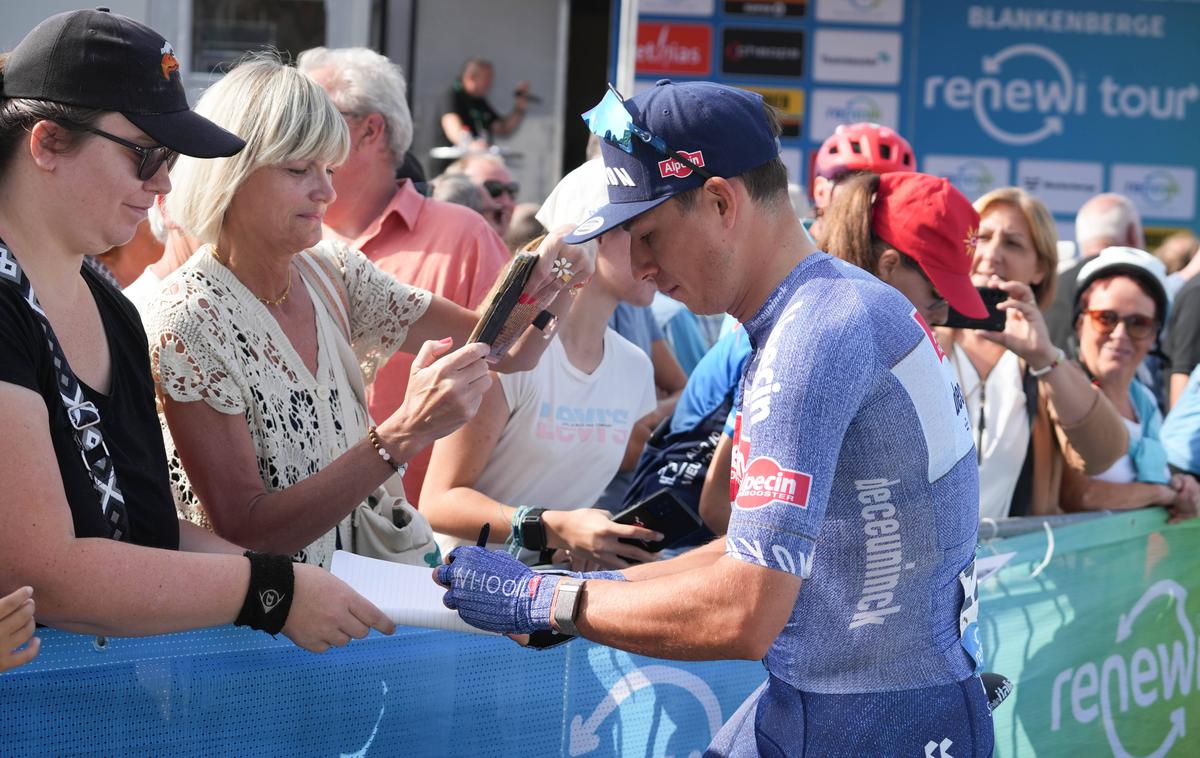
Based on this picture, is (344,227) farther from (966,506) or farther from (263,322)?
(966,506)

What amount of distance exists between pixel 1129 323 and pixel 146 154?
3.80 m

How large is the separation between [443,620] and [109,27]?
1.20 meters

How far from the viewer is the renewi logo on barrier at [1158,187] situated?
1152 cm

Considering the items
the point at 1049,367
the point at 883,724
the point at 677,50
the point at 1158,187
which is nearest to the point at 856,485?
the point at 883,724

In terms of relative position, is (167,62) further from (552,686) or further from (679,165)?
(552,686)

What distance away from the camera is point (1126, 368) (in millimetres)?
4910

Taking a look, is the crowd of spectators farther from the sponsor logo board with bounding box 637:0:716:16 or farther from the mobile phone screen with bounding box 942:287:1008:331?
the sponsor logo board with bounding box 637:0:716:16

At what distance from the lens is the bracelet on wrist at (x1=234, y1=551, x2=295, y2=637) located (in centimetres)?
223

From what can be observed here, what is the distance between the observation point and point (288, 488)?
2.63 m

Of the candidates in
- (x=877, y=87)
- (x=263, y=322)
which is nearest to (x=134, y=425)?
(x=263, y=322)

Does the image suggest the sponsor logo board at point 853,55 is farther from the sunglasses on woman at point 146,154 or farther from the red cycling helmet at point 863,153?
the sunglasses on woman at point 146,154

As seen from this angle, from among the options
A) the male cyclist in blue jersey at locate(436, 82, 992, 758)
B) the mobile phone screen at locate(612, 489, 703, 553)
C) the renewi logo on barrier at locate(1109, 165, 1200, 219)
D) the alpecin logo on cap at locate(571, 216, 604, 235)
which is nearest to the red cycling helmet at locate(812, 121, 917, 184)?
the mobile phone screen at locate(612, 489, 703, 553)

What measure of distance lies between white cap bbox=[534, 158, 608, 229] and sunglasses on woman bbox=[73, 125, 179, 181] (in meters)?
1.26

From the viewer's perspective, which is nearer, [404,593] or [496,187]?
[404,593]
